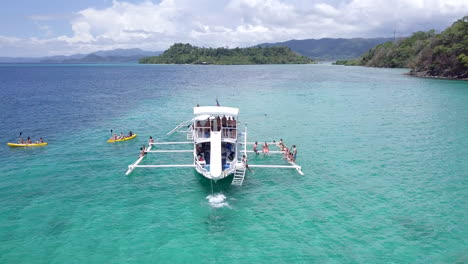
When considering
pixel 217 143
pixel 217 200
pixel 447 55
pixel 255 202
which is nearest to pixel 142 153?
pixel 217 143

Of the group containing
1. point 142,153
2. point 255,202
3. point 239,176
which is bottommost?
point 255,202

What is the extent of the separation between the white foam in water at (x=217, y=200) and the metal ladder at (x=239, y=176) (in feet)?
5.84

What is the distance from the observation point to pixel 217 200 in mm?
22891

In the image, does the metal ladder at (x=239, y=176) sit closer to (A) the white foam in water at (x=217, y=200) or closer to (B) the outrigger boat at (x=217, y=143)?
(B) the outrigger boat at (x=217, y=143)

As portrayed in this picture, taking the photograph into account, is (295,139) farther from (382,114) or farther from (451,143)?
(382,114)

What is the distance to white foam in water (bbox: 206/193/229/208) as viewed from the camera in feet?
73.0

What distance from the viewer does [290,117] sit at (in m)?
50.2

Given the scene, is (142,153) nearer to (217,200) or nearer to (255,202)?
(217,200)

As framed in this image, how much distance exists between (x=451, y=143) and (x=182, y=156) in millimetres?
28804

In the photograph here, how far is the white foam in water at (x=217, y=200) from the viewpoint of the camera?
22266 mm

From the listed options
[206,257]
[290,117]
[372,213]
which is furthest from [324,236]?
[290,117]

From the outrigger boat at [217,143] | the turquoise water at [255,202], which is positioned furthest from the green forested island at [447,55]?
the outrigger boat at [217,143]

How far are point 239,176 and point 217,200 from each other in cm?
348

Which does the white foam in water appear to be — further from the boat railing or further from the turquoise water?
the boat railing
